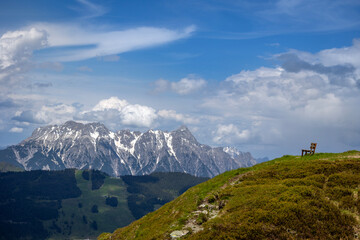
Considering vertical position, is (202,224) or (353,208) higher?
(353,208)

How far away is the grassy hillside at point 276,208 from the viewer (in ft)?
70.0

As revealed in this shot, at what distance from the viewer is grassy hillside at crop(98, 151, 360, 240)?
21328mm

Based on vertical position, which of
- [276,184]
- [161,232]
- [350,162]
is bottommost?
[161,232]

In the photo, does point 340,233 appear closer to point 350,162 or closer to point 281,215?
point 281,215

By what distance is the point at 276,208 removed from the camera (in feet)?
78.0

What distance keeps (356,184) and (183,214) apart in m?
16.4

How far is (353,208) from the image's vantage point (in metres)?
23.3

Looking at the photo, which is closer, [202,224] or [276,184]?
[202,224]

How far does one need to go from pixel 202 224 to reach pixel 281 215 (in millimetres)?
6904

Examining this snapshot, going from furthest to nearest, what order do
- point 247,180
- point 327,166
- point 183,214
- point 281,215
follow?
point 247,180, point 327,166, point 183,214, point 281,215

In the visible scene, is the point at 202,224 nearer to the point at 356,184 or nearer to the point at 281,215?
the point at 281,215

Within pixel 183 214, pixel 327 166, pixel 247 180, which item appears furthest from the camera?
pixel 247 180

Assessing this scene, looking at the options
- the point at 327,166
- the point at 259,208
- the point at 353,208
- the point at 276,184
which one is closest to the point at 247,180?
the point at 276,184

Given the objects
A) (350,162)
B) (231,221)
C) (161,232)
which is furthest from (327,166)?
(161,232)
